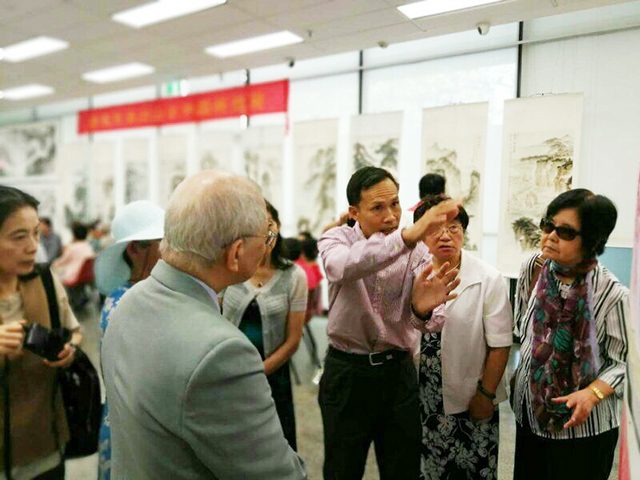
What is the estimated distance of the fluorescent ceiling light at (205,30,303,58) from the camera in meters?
4.34

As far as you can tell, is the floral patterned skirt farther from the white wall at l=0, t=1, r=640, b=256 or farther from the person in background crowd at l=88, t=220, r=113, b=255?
the person in background crowd at l=88, t=220, r=113, b=255

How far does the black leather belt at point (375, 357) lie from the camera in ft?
5.20

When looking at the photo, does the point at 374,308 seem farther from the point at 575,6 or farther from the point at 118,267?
the point at 575,6

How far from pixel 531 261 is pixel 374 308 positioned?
0.62 meters

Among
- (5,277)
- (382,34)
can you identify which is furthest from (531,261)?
(382,34)

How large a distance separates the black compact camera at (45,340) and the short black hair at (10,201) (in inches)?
12.9

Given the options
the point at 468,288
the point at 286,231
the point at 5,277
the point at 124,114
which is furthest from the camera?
the point at 124,114

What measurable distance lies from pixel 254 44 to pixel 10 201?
12.5 feet

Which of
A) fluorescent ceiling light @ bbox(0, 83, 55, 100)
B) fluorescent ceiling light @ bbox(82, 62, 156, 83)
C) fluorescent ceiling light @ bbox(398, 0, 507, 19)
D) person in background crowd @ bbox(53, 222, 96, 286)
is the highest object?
fluorescent ceiling light @ bbox(398, 0, 507, 19)

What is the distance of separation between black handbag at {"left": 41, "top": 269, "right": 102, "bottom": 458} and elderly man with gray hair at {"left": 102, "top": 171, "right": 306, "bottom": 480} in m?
0.61

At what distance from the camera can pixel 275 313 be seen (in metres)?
1.87

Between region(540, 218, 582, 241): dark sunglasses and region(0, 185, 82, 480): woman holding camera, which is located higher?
region(540, 218, 582, 241): dark sunglasses

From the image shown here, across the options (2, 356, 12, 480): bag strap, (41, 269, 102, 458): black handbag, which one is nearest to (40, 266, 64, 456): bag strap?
(41, 269, 102, 458): black handbag

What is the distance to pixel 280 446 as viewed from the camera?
84 centimetres
